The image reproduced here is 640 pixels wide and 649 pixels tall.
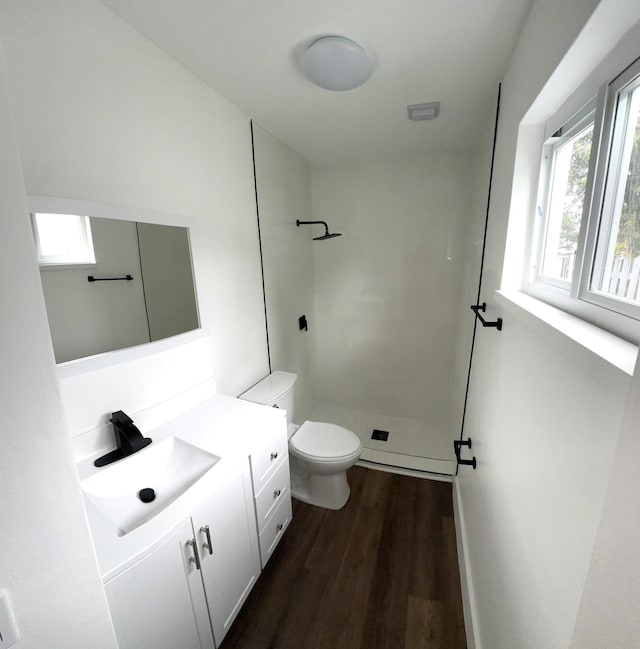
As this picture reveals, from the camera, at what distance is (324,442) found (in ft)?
6.23

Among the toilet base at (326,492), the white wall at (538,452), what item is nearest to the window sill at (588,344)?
the white wall at (538,452)

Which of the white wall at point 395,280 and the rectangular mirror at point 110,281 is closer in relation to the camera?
the rectangular mirror at point 110,281

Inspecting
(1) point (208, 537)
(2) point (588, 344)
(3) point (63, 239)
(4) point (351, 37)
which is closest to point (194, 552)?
(1) point (208, 537)

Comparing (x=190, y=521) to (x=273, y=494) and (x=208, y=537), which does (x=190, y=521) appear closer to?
(x=208, y=537)

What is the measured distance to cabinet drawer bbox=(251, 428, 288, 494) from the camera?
1307 mm

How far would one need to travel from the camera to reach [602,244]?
70cm

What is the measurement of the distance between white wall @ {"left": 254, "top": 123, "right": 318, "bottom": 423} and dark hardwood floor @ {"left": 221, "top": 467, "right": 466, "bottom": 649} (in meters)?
0.93

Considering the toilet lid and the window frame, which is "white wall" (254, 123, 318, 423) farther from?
the window frame

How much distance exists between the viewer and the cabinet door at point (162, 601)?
2.58 ft

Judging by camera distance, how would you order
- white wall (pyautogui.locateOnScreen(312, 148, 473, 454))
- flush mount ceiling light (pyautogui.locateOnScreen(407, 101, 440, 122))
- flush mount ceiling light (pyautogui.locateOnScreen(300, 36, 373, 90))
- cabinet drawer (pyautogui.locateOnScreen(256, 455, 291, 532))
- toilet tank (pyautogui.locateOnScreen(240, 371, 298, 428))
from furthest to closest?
1. white wall (pyautogui.locateOnScreen(312, 148, 473, 454))
2. toilet tank (pyautogui.locateOnScreen(240, 371, 298, 428))
3. flush mount ceiling light (pyautogui.locateOnScreen(407, 101, 440, 122))
4. cabinet drawer (pyautogui.locateOnScreen(256, 455, 291, 532))
5. flush mount ceiling light (pyautogui.locateOnScreen(300, 36, 373, 90))

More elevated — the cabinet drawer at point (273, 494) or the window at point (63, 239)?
the window at point (63, 239)

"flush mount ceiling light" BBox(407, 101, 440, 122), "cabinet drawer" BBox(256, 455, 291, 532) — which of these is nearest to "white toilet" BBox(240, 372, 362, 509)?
"cabinet drawer" BBox(256, 455, 291, 532)

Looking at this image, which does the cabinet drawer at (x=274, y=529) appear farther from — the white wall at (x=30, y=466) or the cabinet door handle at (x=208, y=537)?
the white wall at (x=30, y=466)

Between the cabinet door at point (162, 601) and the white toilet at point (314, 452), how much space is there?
851 millimetres
